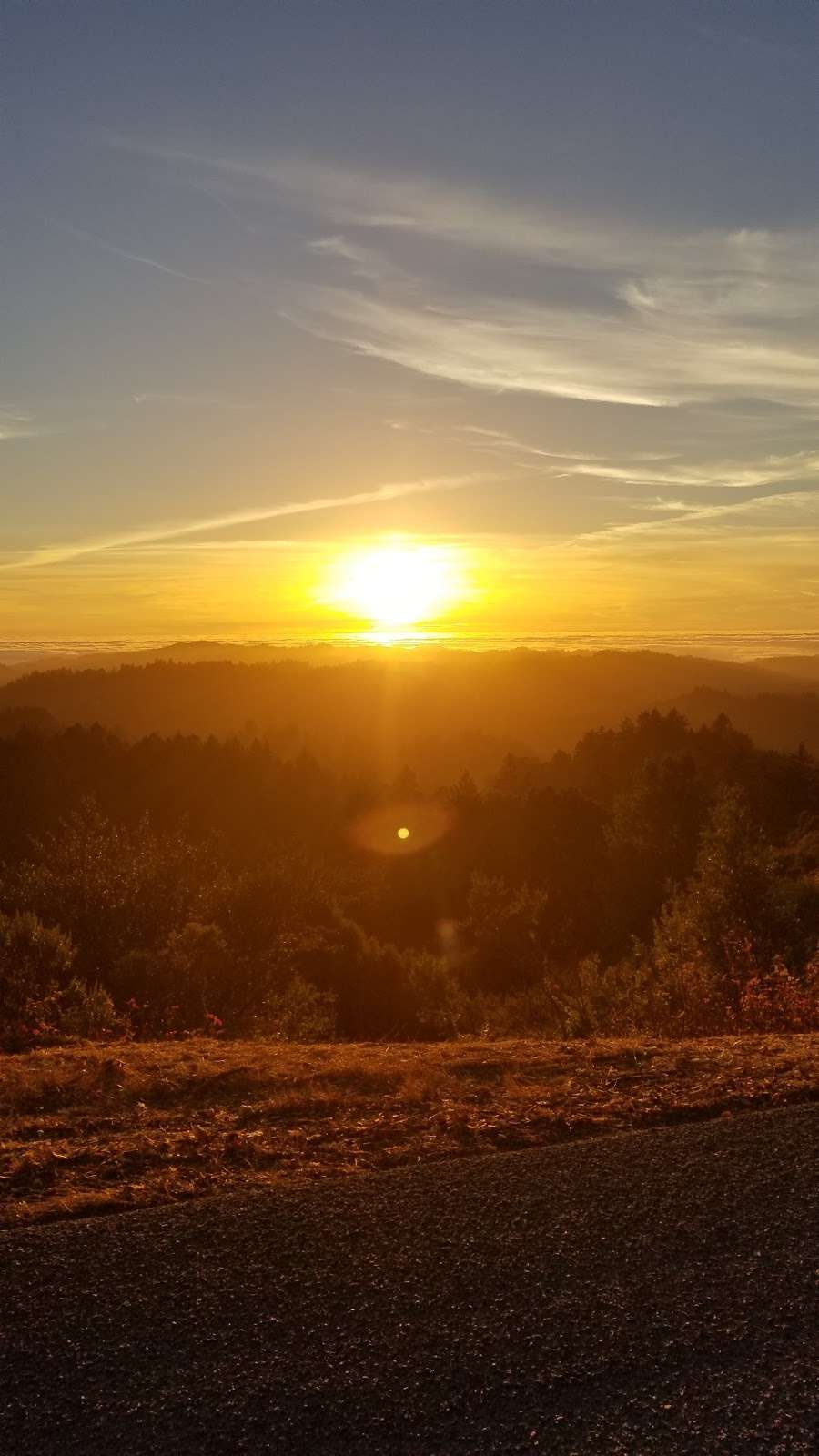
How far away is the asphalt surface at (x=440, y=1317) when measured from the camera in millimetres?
3789

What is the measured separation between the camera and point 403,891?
5688cm

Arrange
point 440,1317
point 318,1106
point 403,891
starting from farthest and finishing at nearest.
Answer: point 403,891 < point 318,1106 < point 440,1317

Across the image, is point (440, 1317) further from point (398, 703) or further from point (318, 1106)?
point (398, 703)

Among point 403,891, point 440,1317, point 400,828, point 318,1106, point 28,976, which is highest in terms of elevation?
point 440,1317

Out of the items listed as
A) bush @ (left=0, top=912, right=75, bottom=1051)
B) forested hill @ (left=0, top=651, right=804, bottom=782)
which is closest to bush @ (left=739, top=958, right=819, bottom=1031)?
bush @ (left=0, top=912, right=75, bottom=1051)

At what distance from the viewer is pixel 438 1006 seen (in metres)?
34.1

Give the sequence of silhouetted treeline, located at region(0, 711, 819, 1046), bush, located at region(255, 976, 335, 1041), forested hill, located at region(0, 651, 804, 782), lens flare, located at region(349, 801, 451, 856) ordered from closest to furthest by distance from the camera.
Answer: bush, located at region(255, 976, 335, 1041), silhouetted treeline, located at region(0, 711, 819, 1046), lens flare, located at region(349, 801, 451, 856), forested hill, located at region(0, 651, 804, 782)

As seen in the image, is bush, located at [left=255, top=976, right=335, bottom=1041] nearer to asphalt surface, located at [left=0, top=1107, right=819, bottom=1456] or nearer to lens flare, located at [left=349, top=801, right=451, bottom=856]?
asphalt surface, located at [left=0, top=1107, right=819, bottom=1456]

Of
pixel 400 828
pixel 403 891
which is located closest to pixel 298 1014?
pixel 403 891

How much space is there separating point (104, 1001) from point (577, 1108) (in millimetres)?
10224

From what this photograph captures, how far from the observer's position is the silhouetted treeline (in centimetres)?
1927

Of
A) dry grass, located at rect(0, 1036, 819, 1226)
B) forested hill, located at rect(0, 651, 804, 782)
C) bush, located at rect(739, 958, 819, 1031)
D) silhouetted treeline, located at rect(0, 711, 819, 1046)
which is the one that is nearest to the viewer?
dry grass, located at rect(0, 1036, 819, 1226)

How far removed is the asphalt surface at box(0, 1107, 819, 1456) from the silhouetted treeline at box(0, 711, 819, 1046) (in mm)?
6802

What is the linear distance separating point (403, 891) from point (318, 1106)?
4973cm
